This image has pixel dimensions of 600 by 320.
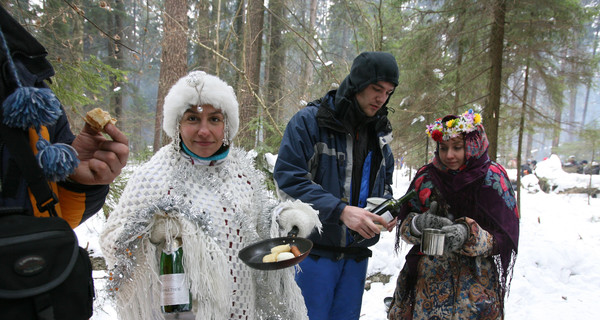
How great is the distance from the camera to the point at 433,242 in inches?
86.4

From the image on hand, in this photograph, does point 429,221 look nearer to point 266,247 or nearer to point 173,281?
point 266,247

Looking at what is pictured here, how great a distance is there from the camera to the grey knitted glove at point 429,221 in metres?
2.44

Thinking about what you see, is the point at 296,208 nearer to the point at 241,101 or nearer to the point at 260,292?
the point at 260,292

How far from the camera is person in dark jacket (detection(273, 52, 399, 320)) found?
7.56 feet

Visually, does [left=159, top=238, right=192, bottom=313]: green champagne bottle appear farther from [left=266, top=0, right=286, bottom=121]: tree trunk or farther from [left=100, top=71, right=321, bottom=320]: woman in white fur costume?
[left=266, top=0, right=286, bottom=121]: tree trunk

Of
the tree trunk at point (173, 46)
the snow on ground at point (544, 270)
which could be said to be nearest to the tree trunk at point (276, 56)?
the tree trunk at point (173, 46)

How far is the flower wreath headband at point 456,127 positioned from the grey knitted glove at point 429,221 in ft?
1.82

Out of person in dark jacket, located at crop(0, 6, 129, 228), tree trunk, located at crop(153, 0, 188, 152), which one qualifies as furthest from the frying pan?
tree trunk, located at crop(153, 0, 188, 152)

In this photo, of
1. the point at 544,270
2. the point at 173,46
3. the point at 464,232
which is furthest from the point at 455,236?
the point at 173,46

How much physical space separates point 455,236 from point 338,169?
97cm

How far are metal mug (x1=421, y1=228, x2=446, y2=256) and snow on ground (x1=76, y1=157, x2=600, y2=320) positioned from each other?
6.10ft

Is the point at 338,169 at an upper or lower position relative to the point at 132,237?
upper

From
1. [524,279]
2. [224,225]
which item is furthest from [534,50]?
[224,225]

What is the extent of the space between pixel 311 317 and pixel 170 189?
143 centimetres
